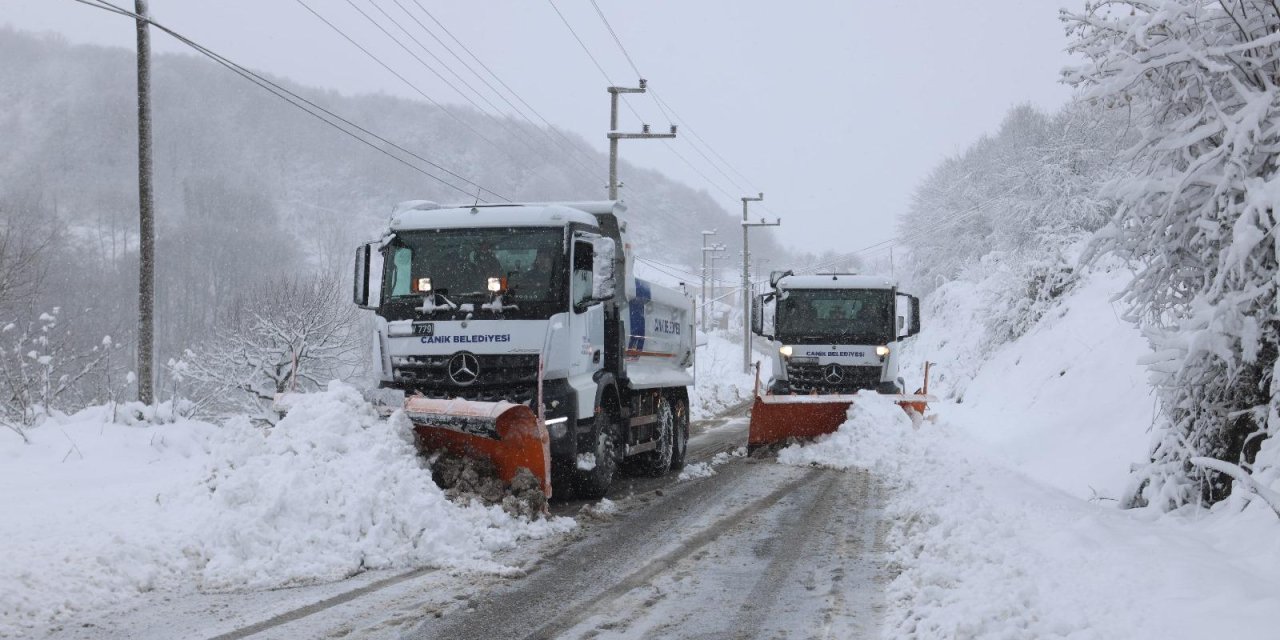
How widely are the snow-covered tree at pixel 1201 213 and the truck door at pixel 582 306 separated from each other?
4473 millimetres

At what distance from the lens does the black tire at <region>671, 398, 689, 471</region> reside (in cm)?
1245

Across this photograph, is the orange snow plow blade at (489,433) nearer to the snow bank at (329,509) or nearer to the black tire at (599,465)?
the snow bank at (329,509)

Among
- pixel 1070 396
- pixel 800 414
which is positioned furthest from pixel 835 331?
pixel 1070 396

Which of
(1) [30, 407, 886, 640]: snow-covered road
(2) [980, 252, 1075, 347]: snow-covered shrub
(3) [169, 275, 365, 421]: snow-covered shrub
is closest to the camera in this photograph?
(1) [30, 407, 886, 640]: snow-covered road

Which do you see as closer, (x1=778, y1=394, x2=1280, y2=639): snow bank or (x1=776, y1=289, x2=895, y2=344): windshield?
(x1=778, y1=394, x2=1280, y2=639): snow bank

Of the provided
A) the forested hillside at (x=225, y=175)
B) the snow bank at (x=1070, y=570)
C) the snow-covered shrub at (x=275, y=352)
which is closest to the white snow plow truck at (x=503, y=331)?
the snow bank at (x=1070, y=570)

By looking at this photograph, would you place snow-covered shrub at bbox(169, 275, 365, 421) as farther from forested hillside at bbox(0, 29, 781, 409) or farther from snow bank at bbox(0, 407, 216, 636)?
forested hillside at bbox(0, 29, 781, 409)

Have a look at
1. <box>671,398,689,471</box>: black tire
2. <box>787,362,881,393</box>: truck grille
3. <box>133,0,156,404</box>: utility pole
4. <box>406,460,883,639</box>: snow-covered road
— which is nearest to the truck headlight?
<box>406,460,883,639</box>: snow-covered road

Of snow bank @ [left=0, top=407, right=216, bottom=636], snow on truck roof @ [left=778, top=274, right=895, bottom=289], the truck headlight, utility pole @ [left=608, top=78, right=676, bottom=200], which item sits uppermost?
utility pole @ [left=608, top=78, right=676, bottom=200]

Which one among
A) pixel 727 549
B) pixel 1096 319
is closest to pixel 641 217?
pixel 1096 319

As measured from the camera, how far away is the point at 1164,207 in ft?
19.5

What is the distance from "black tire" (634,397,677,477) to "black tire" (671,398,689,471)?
9.5 inches

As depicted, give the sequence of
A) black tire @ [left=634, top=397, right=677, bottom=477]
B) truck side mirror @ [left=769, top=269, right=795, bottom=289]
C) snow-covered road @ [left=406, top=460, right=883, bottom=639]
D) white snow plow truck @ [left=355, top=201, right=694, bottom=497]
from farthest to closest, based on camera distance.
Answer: truck side mirror @ [left=769, top=269, right=795, bottom=289] < black tire @ [left=634, top=397, right=677, bottom=477] < white snow plow truck @ [left=355, top=201, right=694, bottom=497] < snow-covered road @ [left=406, top=460, right=883, bottom=639]

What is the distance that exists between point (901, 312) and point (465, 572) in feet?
37.1
